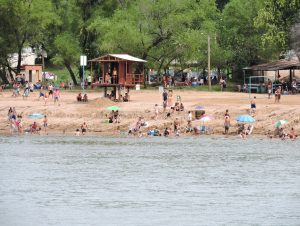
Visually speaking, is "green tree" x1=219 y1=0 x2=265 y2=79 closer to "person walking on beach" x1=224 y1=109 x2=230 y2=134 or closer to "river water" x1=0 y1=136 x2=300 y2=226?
"person walking on beach" x1=224 y1=109 x2=230 y2=134

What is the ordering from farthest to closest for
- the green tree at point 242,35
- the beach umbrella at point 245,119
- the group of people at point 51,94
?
the green tree at point 242,35 → the group of people at point 51,94 → the beach umbrella at point 245,119

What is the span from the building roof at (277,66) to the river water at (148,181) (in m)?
20.1

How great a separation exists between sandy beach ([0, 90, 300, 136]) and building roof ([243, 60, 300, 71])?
14.7ft

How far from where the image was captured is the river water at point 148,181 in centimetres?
4506

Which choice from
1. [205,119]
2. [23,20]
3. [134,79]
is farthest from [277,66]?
[23,20]

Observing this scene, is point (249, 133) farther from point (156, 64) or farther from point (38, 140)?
point (156, 64)

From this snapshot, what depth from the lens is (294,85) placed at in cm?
8869

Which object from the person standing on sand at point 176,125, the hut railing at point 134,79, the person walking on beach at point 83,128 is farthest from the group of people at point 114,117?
the hut railing at point 134,79

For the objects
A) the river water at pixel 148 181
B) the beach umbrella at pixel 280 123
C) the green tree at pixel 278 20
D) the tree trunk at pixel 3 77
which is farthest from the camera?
the tree trunk at pixel 3 77

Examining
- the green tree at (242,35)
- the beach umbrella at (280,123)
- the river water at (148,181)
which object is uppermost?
the green tree at (242,35)

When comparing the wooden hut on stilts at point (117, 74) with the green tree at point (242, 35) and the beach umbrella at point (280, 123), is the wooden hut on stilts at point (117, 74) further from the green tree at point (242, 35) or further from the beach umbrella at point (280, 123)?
the beach umbrella at point (280, 123)

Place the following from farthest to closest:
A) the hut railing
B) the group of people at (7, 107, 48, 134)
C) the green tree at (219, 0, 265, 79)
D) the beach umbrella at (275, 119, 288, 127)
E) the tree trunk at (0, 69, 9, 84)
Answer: the tree trunk at (0, 69, 9, 84), the green tree at (219, 0, 265, 79), the hut railing, the group of people at (7, 107, 48, 134), the beach umbrella at (275, 119, 288, 127)

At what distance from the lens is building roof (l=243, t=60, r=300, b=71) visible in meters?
90.0

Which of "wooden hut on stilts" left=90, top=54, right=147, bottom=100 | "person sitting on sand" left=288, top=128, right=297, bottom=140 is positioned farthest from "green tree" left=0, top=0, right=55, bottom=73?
"person sitting on sand" left=288, top=128, right=297, bottom=140
